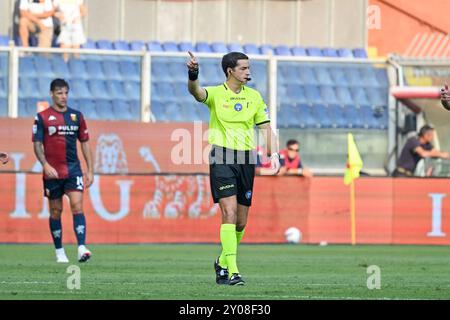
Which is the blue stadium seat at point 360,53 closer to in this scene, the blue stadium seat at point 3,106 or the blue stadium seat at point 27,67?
the blue stadium seat at point 27,67

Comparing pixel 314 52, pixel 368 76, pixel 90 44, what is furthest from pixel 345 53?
pixel 90 44

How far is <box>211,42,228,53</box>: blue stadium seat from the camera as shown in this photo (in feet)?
91.2

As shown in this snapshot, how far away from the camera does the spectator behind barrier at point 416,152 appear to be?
24609mm

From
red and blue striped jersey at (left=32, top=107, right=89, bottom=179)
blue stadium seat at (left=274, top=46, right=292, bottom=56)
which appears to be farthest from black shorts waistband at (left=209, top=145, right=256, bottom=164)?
blue stadium seat at (left=274, top=46, right=292, bottom=56)

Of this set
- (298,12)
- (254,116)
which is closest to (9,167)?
(298,12)

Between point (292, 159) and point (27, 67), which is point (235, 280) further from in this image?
point (27, 67)

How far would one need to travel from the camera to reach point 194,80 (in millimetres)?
12898

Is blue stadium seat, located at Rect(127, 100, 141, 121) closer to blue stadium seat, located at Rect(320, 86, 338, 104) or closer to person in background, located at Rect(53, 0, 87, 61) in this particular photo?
person in background, located at Rect(53, 0, 87, 61)

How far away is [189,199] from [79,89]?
151 inches

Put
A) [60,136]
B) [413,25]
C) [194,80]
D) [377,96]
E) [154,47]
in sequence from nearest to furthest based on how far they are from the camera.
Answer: [194,80]
[60,136]
[377,96]
[413,25]
[154,47]

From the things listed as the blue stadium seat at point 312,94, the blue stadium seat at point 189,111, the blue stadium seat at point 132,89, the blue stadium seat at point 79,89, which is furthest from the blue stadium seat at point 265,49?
the blue stadium seat at point 79,89

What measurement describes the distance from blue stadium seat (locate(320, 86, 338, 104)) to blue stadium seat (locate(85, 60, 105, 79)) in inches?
169
